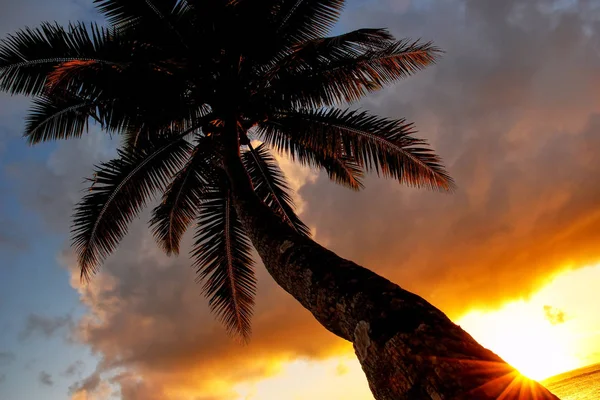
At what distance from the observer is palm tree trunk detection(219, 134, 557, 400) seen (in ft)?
5.45

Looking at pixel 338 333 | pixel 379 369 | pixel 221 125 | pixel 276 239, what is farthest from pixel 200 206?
pixel 379 369

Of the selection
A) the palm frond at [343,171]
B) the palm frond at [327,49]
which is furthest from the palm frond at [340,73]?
the palm frond at [343,171]

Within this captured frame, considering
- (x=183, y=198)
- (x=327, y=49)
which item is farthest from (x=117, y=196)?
(x=327, y=49)

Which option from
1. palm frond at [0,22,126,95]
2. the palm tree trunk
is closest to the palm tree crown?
palm frond at [0,22,126,95]

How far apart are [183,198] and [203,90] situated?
8.94ft

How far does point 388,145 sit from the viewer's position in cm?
717

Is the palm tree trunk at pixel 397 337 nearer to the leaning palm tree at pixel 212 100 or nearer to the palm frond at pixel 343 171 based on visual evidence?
the leaning palm tree at pixel 212 100

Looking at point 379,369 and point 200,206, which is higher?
point 200,206

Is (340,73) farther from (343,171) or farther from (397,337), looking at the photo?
(397,337)

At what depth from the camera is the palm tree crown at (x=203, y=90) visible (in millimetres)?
5984

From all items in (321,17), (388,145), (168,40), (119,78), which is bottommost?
(388,145)

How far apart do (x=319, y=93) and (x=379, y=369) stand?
5.47 metres

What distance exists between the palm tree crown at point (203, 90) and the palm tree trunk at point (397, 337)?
11.6 feet

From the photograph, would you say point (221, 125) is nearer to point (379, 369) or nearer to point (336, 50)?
point (336, 50)
